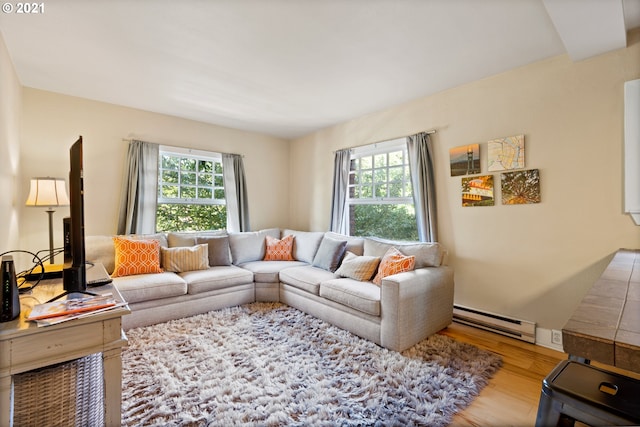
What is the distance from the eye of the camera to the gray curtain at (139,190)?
11.7 feet

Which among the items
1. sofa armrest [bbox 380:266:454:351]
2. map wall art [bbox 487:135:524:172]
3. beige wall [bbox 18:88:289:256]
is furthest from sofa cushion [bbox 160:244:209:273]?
map wall art [bbox 487:135:524:172]

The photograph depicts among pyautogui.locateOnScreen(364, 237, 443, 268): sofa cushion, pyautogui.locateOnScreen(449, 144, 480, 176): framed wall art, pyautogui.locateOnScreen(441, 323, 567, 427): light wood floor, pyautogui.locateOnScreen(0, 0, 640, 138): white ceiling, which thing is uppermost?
pyautogui.locateOnScreen(0, 0, 640, 138): white ceiling

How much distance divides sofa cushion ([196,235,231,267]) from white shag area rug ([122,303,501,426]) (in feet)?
3.36

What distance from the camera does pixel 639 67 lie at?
212cm

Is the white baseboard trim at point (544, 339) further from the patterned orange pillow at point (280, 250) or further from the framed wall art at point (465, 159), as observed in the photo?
the patterned orange pillow at point (280, 250)

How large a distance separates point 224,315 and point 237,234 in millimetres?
1328

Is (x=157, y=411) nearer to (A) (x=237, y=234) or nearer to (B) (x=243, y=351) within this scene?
(B) (x=243, y=351)

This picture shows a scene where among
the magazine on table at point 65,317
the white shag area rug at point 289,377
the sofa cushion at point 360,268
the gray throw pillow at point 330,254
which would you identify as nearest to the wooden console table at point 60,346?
the magazine on table at point 65,317

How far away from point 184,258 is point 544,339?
3731mm

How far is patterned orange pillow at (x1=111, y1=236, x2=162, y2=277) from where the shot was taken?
3.05 m

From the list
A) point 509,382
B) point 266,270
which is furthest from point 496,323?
point 266,270

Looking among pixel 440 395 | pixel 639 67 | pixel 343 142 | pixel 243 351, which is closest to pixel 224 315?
pixel 243 351

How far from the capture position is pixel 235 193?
4516 millimetres

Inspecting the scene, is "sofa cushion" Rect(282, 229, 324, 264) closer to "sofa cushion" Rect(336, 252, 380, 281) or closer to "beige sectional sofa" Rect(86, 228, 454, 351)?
"beige sectional sofa" Rect(86, 228, 454, 351)
